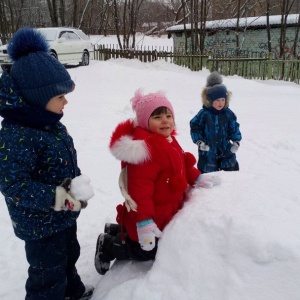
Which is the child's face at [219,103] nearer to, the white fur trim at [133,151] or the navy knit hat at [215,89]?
the navy knit hat at [215,89]

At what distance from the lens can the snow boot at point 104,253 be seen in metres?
2.38

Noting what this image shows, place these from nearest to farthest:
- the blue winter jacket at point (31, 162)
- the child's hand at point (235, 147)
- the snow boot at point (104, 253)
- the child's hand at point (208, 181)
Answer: the blue winter jacket at point (31, 162)
the child's hand at point (208, 181)
the snow boot at point (104, 253)
the child's hand at point (235, 147)

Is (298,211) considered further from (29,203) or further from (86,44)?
(86,44)

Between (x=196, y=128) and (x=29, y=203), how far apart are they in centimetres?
235

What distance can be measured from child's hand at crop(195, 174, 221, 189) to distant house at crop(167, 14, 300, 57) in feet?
68.5

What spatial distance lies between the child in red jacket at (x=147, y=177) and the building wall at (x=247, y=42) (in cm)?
2076

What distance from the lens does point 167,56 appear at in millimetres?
18000

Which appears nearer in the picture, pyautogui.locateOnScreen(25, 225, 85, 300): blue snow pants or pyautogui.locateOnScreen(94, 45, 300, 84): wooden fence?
pyautogui.locateOnScreen(25, 225, 85, 300): blue snow pants

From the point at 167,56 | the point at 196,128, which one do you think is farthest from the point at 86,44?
the point at 196,128

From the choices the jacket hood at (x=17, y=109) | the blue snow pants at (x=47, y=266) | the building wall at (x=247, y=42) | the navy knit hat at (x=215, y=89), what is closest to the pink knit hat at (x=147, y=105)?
the jacket hood at (x=17, y=109)

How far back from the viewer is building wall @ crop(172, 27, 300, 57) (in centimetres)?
2142

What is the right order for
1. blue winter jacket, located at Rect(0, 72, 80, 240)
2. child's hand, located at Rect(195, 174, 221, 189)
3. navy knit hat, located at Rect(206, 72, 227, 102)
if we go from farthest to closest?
navy knit hat, located at Rect(206, 72, 227, 102), child's hand, located at Rect(195, 174, 221, 189), blue winter jacket, located at Rect(0, 72, 80, 240)

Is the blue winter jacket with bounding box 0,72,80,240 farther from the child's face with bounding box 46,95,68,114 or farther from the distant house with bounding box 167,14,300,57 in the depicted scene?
the distant house with bounding box 167,14,300,57

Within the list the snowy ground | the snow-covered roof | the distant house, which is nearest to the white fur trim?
the snowy ground
